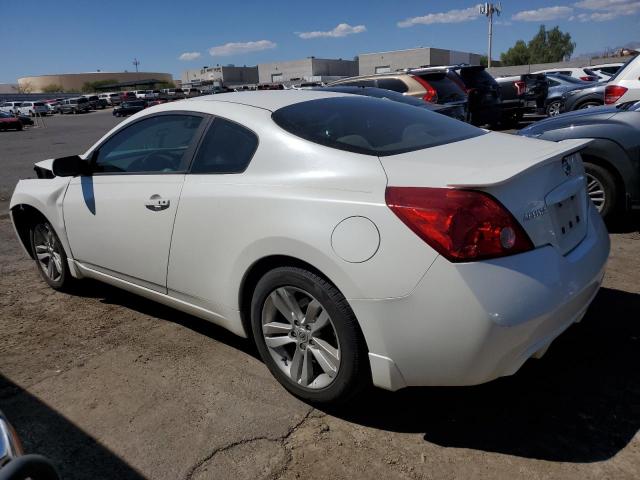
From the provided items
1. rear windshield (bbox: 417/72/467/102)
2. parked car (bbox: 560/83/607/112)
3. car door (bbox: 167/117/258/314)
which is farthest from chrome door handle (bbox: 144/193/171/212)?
parked car (bbox: 560/83/607/112)

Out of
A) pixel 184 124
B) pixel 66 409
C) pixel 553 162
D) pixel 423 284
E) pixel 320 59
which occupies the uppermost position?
pixel 320 59

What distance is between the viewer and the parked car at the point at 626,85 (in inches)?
290

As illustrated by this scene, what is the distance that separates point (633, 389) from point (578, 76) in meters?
20.7

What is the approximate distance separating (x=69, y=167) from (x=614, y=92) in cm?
736

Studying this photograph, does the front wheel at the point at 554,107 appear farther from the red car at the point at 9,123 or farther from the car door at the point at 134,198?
the red car at the point at 9,123

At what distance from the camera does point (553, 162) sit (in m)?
2.46

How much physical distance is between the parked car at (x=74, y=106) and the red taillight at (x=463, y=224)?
2523 inches

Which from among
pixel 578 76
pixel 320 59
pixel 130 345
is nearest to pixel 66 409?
pixel 130 345

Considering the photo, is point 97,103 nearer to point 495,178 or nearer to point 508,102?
point 508,102

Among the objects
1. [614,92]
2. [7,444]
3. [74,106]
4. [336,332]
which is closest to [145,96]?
[74,106]

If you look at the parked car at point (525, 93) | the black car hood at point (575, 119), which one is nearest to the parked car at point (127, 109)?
the parked car at point (525, 93)

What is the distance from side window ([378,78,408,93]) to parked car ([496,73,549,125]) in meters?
5.11

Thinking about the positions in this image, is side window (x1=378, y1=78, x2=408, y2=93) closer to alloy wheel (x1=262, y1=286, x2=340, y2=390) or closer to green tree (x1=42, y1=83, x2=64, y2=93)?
alloy wheel (x1=262, y1=286, x2=340, y2=390)

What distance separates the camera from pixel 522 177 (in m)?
2.26
